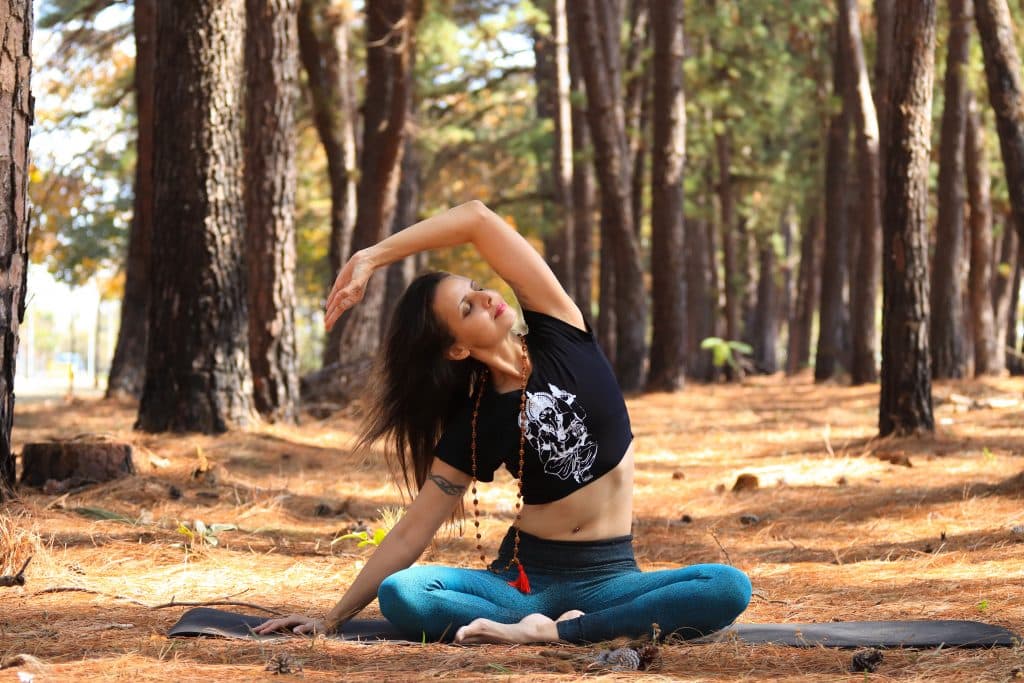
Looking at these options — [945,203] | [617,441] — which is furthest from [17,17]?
[945,203]

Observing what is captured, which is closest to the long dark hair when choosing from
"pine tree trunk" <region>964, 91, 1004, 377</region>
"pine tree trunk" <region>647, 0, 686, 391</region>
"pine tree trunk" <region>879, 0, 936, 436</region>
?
"pine tree trunk" <region>879, 0, 936, 436</region>

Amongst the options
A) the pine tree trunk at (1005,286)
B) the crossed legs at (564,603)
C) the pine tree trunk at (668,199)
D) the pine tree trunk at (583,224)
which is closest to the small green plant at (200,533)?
the crossed legs at (564,603)

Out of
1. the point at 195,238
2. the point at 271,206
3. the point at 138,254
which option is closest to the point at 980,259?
the point at 271,206

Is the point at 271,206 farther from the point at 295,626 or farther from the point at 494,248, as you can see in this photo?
the point at 295,626

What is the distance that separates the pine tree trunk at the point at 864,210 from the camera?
60.7ft

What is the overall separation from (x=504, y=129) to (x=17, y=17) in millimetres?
26781

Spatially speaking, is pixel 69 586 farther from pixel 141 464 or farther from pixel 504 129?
pixel 504 129

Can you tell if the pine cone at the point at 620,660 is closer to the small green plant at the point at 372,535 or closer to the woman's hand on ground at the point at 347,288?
the woman's hand on ground at the point at 347,288

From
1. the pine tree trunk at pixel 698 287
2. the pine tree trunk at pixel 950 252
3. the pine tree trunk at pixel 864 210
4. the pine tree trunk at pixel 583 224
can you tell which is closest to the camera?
the pine tree trunk at pixel 950 252

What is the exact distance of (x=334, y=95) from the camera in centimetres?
1698

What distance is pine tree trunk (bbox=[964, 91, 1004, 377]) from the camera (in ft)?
63.0

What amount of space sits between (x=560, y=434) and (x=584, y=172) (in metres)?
18.1

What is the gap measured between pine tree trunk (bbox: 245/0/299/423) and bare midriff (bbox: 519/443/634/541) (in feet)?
23.4

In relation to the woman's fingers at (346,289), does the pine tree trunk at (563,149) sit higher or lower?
higher
